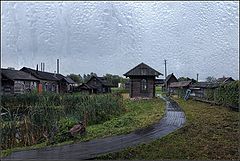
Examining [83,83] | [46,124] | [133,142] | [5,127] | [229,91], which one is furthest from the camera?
[83,83]

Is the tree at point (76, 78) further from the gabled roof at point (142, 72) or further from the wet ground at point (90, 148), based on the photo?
the wet ground at point (90, 148)

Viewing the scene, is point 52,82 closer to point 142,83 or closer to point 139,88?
point 139,88

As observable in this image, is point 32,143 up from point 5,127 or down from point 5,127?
down

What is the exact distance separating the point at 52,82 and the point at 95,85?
24.4ft

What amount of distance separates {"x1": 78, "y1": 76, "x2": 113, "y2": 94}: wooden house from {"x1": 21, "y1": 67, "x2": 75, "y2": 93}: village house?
8.08ft

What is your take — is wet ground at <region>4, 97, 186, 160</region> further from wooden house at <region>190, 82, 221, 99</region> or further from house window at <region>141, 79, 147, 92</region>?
house window at <region>141, 79, 147, 92</region>

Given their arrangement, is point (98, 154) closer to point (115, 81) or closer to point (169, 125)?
point (169, 125)

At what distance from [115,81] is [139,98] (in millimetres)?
7946

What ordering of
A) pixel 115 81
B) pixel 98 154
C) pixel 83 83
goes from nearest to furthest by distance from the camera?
1. pixel 98 154
2. pixel 115 81
3. pixel 83 83

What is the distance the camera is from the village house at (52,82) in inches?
1403

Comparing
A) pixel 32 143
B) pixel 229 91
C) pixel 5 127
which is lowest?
pixel 32 143

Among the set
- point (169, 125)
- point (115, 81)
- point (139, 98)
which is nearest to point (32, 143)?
point (169, 125)

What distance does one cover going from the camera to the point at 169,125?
34.1ft

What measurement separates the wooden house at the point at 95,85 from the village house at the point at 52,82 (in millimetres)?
2462
